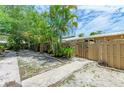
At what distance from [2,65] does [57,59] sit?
0.87m

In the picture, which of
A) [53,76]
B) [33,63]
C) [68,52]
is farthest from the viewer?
[68,52]

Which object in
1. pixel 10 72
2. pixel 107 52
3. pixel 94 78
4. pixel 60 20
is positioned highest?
pixel 60 20

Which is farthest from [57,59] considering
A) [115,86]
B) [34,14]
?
[115,86]

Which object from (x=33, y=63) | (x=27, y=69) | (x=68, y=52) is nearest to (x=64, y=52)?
(x=68, y=52)

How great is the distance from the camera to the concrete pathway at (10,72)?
3367 mm

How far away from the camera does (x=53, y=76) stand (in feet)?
11.5

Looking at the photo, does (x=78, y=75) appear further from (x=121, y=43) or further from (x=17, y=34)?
(x=17, y=34)

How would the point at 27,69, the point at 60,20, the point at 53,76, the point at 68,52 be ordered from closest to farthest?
the point at 53,76 → the point at 27,69 → the point at 68,52 → the point at 60,20

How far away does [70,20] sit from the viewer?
386 centimetres

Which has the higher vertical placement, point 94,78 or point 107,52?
point 107,52

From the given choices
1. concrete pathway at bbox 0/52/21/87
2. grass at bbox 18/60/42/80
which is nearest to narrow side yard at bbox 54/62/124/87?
grass at bbox 18/60/42/80

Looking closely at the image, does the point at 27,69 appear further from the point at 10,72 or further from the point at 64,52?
the point at 64,52

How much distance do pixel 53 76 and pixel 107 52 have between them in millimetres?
980

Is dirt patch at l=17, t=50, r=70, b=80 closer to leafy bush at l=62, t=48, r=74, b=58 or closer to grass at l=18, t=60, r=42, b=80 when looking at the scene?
grass at l=18, t=60, r=42, b=80
